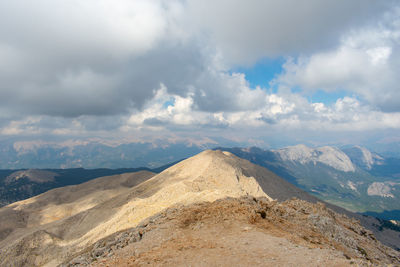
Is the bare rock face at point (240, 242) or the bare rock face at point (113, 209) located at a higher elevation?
the bare rock face at point (240, 242)

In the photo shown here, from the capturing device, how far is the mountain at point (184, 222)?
62.5 feet

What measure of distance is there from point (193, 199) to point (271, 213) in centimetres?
1924

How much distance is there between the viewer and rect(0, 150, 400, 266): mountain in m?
19.1

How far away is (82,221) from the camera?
6347cm

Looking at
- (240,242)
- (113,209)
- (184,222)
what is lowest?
(113,209)

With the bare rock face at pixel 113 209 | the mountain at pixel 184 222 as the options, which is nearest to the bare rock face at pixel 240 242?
the mountain at pixel 184 222

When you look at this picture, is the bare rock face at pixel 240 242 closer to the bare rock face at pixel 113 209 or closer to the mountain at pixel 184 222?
the mountain at pixel 184 222

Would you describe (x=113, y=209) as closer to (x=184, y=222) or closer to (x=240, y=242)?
(x=184, y=222)

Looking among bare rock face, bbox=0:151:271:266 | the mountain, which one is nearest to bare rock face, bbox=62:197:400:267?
the mountain

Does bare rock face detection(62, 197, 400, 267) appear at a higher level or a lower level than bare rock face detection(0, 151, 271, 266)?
higher

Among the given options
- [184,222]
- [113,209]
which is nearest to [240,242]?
[184,222]

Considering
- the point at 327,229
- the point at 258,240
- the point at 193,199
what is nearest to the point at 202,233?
the point at 258,240

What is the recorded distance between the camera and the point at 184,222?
22.5m

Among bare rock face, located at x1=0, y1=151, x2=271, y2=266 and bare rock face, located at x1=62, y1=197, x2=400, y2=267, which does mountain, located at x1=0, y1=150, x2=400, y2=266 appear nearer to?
bare rock face, located at x1=62, y1=197, x2=400, y2=267
